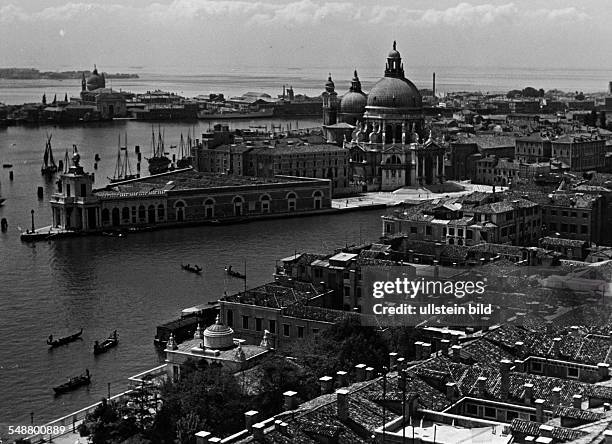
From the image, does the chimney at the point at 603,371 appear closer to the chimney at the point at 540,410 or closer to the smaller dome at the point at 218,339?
the chimney at the point at 540,410

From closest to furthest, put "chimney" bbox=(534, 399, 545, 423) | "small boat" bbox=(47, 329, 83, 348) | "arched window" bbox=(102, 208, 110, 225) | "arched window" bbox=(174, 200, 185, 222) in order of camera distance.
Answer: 1. "chimney" bbox=(534, 399, 545, 423)
2. "small boat" bbox=(47, 329, 83, 348)
3. "arched window" bbox=(102, 208, 110, 225)
4. "arched window" bbox=(174, 200, 185, 222)

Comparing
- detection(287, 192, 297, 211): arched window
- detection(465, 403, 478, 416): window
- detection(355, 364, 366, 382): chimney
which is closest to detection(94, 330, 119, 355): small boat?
detection(355, 364, 366, 382): chimney

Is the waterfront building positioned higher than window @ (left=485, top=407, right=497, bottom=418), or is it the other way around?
window @ (left=485, top=407, right=497, bottom=418)

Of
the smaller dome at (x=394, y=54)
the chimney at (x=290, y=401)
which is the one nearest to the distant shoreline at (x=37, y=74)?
the smaller dome at (x=394, y=54)

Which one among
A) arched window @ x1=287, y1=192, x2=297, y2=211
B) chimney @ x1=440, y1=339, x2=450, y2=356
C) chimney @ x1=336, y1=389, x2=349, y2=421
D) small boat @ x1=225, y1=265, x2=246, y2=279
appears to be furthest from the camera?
arched window @ x1=287, y1=192, x2=297, y2=211

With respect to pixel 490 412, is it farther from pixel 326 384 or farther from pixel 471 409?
pixel 326 384

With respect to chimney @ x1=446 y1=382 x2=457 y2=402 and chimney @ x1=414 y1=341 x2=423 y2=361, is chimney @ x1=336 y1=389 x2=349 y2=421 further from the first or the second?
chimney @ x1=414 y1=341 x2=423 y2=361

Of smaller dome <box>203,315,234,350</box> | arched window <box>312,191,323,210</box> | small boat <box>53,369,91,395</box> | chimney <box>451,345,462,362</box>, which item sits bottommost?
arched window <box>312,191,323,210</box>
